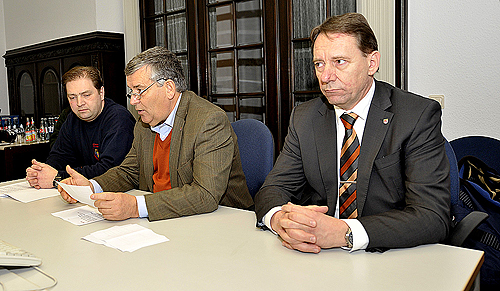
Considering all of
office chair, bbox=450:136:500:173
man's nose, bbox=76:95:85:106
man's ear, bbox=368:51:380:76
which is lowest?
office chair, bbox=450:136:500:173

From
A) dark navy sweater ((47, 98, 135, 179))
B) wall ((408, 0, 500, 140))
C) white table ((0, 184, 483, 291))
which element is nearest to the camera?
white table ((0, 184, 483, 291))

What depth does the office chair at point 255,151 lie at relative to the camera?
7.04ft

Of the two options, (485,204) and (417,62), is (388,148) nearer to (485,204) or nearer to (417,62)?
(485,204)

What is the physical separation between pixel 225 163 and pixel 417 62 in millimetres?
1547

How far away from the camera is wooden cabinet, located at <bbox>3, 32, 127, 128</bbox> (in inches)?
179

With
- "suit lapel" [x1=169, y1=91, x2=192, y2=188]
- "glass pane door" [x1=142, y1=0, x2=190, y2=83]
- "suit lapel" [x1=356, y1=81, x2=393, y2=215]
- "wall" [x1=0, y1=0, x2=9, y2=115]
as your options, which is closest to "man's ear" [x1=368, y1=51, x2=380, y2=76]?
"suit lapel" [x1=356, y1=81, x2=393, y2=215]

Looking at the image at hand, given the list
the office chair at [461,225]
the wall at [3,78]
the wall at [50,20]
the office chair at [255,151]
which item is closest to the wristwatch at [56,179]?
the office chair at [255,151]

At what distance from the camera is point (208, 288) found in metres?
1.04

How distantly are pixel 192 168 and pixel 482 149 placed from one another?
148cm

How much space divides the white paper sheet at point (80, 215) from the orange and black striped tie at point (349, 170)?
925 millimetres

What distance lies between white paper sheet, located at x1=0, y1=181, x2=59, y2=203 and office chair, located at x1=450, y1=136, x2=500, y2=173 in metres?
2.07

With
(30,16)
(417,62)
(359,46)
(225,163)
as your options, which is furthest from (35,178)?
(30,16)

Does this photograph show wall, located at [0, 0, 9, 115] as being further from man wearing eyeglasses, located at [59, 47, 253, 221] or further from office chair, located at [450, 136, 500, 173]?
office chair, located at [450, 136, 500, 173]

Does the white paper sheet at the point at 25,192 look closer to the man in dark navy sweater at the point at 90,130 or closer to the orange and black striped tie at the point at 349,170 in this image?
the man in dark navy sweater at the point at 90,130
